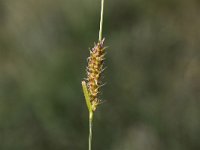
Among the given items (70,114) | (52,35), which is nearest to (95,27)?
(52,35)

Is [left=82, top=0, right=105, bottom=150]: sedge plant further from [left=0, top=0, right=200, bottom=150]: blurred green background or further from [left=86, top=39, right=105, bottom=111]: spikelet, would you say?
[left=0, top=0, right=200, bottom=150]: blurred green background

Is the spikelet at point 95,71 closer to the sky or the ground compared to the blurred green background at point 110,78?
closer to the sky

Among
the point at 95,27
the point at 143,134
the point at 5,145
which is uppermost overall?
the point at 95,27

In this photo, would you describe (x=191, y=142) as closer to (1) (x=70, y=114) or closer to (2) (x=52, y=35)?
(1) (x=70, y=114)

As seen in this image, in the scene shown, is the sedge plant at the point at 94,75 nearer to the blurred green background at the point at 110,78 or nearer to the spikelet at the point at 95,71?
the spikelet at the point at 95,71

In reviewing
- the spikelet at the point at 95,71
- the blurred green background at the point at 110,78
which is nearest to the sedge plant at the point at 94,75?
the spikelet at the point at 95,71

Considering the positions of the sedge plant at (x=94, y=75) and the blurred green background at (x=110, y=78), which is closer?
the sedge plant at (x=94, y=75)
